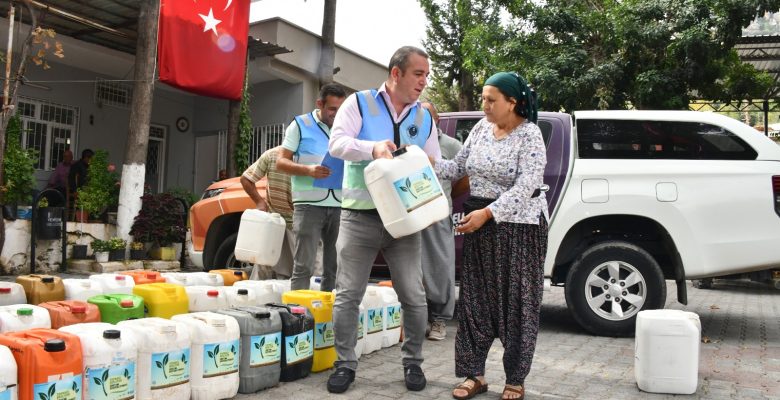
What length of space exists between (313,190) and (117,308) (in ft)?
5.23

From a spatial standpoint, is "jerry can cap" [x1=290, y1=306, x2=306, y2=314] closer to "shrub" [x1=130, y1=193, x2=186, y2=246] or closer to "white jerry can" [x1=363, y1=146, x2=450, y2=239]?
"white jerry can" [x1=363, y1=146, x2=450, y2=239]

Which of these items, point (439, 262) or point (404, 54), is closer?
point (404, 54)

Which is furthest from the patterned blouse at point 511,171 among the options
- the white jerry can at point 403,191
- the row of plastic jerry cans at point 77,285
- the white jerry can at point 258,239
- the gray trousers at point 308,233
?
the row of plastic jerry cans at point 77,285

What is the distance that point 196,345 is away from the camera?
345cm

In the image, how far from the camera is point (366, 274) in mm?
3787

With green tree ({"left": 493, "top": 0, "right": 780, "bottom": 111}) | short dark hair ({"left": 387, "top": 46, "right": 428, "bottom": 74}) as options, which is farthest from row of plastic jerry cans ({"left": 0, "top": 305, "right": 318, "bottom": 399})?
green tree ({"left": 493, "top": 0, "right": 780, "bottom": 111})

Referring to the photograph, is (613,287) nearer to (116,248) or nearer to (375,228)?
(375,228)

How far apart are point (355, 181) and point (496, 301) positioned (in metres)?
1.02

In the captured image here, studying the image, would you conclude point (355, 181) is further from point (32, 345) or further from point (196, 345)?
point (32, 345)

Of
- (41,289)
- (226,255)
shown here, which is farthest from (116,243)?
(41,289)

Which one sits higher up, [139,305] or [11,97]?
[11,97]

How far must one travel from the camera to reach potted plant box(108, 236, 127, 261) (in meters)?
10.2

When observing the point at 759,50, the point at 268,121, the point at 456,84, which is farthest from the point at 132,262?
the point at 456,84

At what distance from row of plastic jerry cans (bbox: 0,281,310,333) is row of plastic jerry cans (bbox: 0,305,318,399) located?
0.43 meters
